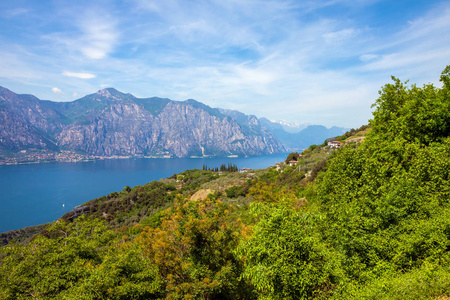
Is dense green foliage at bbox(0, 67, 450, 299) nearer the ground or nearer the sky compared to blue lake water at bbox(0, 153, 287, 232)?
nearer the sky

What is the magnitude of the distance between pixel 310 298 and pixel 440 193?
8.36 meters

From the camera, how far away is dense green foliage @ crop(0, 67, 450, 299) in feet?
27.5

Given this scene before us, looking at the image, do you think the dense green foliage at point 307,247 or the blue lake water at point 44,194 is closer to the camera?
the dense green foliage at point 307,247

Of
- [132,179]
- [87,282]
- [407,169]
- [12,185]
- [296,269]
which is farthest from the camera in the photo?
A: [132,179]

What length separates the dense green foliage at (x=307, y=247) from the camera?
8391 mm

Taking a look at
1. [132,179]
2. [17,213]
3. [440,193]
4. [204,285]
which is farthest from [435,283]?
[132,179]

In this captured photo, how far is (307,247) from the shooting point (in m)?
8.55

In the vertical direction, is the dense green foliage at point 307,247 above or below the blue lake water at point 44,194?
above

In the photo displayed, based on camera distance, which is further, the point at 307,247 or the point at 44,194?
the point at 44,194

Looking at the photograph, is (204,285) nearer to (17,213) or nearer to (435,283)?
(435,283)

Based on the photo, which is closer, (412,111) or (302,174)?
(412,111)

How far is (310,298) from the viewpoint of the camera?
8203 millimetres

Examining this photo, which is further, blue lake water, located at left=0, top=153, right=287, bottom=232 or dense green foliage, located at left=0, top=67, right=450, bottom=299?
blue lake water, located at left=0, top=153, right=287, bottom=232

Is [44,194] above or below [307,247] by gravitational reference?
below
